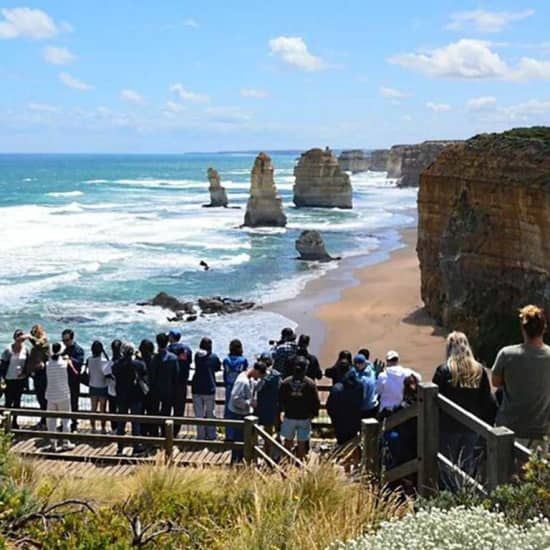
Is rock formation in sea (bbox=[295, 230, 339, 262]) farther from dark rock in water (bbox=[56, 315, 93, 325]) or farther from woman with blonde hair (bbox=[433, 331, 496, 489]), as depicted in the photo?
woman with blonde hair (bbox=[433, 331, 496, 489])

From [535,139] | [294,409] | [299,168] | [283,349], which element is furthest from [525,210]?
[299,168]

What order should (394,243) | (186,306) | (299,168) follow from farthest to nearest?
(299,168), (394,243), (186,306)

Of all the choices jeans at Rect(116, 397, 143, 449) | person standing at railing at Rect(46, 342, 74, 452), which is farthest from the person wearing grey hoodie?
person standing at railing at Rect(46, 342, 74, 452)

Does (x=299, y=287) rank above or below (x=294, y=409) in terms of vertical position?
below

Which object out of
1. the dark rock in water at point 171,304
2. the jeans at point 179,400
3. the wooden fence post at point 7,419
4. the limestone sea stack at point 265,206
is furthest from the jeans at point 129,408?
the limestone sea stack at point 265,206

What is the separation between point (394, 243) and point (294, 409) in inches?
1831

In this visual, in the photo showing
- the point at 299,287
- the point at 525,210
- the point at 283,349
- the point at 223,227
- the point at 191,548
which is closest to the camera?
the point at 191,548

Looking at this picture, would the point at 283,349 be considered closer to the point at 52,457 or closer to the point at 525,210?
the point at 52,457

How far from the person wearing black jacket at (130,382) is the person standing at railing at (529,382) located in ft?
18.4

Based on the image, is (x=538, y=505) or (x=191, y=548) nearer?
(x=538, y=505)

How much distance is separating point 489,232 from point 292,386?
17253mm

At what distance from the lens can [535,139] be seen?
24.1 metres

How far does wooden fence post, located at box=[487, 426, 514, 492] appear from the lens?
5.28 metres

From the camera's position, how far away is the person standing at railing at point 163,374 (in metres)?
10.6
